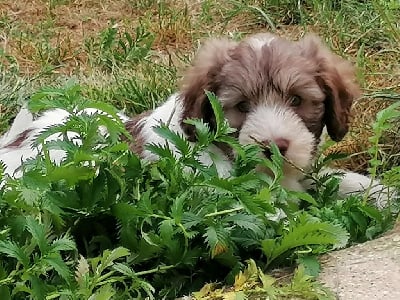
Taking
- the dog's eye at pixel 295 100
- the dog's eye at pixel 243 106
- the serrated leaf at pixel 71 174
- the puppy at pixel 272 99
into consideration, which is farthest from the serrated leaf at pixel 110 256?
the dog's eye at pixel 295 100

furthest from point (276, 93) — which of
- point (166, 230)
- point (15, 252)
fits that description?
point (15, 252)

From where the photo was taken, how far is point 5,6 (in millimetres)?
9688

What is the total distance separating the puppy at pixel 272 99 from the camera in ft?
15.8

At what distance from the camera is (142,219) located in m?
3.87

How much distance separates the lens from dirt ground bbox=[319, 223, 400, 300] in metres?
3.60

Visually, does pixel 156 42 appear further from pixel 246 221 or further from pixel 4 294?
pixel 4 294

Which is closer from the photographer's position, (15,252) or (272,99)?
(15,252)

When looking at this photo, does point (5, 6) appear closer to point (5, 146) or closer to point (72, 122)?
point (5, 146)

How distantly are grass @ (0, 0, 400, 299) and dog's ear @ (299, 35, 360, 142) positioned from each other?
22.6 inches

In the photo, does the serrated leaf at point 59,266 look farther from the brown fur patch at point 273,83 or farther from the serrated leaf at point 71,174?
the brown fur patch at point 273,83

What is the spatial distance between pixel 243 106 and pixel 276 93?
0.62 ft

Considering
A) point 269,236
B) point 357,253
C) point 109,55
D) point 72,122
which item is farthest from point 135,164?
point 109,55

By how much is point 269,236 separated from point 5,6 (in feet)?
21.1

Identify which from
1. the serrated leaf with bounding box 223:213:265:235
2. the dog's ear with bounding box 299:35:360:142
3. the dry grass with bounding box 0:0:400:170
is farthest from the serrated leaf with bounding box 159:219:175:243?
the dry grass with bounding box 0:0:400:170
